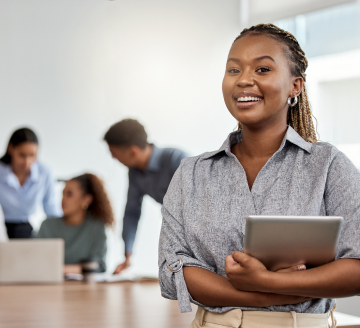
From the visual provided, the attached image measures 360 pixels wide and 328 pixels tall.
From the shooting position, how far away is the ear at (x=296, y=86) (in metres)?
1.02

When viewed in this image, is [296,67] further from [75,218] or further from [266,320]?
[75,218]

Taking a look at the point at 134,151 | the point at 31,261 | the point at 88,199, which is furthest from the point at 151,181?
the point at 31,261

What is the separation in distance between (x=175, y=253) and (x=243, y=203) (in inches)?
6.5

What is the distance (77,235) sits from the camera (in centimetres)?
346

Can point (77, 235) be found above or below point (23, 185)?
below

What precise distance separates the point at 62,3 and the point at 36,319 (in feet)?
13.1

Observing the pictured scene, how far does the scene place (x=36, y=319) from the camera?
1.52m

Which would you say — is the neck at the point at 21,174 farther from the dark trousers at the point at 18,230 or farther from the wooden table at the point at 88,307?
the wooden table at the point at 88,307

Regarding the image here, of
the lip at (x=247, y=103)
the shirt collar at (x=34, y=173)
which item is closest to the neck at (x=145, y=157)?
the shirt collar at (x=34, y=173)

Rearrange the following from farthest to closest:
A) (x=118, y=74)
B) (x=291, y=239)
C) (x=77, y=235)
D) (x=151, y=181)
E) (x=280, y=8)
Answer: (x=118, y=74) < (x=280, y=8) < (x=151, y=181) < (x=77, y=235) < (x=291, y=239)

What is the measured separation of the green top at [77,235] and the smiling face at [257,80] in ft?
8.51

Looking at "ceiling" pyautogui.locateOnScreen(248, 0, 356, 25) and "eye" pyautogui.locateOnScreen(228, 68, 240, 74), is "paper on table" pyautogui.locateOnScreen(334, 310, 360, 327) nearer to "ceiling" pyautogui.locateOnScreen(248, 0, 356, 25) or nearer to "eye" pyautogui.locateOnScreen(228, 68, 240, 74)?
"eye" pyautogui.locateOnScreen(228, 68, 240, 74)

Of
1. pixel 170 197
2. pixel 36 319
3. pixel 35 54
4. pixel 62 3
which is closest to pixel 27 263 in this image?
pixel 36 319

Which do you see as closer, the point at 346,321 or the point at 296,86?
the point at 296,86
